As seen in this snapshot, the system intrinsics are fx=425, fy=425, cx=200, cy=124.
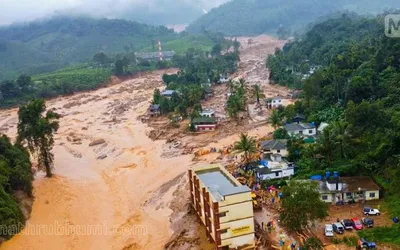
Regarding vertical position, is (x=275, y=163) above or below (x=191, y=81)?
below

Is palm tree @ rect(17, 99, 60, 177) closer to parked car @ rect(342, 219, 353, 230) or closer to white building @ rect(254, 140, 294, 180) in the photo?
white building @ rect(254, 140, 294, 180)

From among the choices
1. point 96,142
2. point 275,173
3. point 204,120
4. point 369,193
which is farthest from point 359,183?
point 96,142

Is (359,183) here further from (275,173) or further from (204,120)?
(204,120)

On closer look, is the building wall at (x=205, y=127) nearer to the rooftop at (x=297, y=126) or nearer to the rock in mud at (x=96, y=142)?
the rooftop at (x=297, y=126)

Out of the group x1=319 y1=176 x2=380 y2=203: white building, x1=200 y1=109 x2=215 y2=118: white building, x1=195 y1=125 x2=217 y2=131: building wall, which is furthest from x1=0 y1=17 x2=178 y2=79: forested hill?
x1=319 y1=176 x2=380 y2=203: white building

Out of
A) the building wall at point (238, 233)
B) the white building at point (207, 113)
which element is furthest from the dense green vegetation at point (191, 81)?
the building wall at point (238, 233)

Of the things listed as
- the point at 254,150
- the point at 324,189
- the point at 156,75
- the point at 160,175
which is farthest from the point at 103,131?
the point at 156,75

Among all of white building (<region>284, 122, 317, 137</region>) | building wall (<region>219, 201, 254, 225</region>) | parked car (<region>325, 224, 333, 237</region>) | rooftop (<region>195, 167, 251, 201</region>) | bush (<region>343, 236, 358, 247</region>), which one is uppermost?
rooftop (<region>195, 167, 251, 201</region>)
